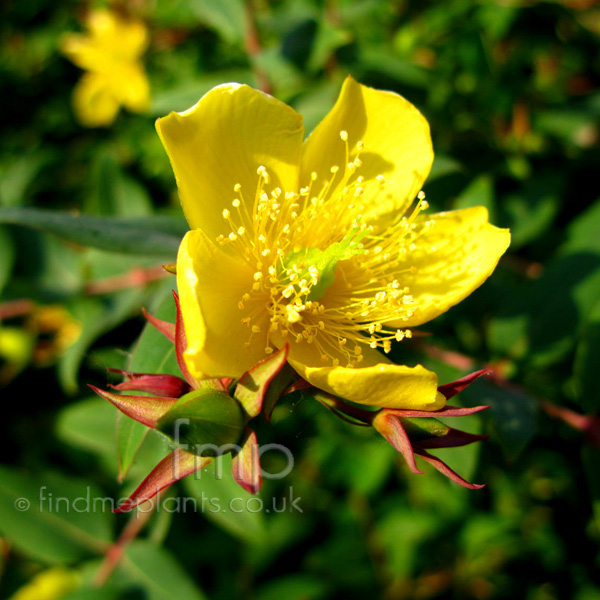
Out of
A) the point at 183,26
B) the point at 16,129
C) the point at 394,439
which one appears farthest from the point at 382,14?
the point at 394,439

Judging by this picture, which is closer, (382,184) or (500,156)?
(382,184)

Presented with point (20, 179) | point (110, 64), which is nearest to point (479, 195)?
point (20, 179)

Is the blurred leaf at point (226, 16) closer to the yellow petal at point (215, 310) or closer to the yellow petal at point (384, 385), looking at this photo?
the yellow petal at point (215, 310)

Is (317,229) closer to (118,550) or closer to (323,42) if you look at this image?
(323,42)

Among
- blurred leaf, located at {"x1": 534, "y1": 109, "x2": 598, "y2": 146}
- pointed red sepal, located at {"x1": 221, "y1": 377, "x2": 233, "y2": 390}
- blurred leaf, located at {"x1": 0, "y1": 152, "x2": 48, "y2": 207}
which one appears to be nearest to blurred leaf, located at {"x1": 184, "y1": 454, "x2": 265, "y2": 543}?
pointed red sepal, located at {"x1": 221, "y1": 377, "x2": 233, "y2": 390}

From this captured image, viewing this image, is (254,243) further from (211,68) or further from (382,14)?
(382,14)

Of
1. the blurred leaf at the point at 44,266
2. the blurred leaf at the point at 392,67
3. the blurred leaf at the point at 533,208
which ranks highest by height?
the blurred leaf at the point at 392,67
